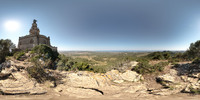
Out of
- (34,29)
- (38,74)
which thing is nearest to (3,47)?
(34,29)

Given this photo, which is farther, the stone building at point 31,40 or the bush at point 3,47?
the stone building at point 31,40

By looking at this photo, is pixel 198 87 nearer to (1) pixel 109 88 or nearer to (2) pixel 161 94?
(2) pixel 161 94

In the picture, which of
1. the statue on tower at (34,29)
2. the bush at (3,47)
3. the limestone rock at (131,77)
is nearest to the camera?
the limestone rock at (131,77)

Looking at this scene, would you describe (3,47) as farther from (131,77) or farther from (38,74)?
(131,77)

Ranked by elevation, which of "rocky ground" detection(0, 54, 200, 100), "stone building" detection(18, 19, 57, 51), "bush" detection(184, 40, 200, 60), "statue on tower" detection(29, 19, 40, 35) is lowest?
"rocky ground" detection(0, 54, 200, 100)

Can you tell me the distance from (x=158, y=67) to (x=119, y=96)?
34.0 ft

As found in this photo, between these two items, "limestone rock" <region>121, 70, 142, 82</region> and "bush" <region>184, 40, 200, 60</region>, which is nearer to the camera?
"bush" <region>184, 40, 200, 60</region>

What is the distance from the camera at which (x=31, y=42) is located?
2502cm

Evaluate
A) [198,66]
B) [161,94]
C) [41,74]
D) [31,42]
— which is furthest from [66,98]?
[31,42]

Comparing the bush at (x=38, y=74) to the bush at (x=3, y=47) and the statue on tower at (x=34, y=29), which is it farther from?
the statue on tower at (x=34, y=29)

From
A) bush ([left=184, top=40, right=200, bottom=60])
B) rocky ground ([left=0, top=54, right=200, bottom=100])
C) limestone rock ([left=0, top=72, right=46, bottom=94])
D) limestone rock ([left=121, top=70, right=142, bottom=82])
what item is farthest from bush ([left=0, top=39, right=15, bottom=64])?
bush ([left=184, top=40, right=200, bottom=60])

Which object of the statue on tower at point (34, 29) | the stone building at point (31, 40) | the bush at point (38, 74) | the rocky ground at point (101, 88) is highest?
the statue on tower at point (34, 29)

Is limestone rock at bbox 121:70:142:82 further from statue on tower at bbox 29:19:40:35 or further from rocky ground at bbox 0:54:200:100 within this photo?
statue on tower at bbox 29:19:40:35

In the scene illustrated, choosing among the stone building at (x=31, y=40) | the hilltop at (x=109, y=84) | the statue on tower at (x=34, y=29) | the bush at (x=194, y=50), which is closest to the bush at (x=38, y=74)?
the hilltop at (x=109, y=84)
